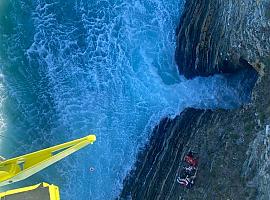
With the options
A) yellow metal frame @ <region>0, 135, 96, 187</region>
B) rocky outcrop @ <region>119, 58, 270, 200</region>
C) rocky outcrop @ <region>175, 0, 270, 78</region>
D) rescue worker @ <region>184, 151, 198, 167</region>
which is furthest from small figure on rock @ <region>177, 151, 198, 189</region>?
yellow metal frame @ <region>0, 135, 96, 187</region>

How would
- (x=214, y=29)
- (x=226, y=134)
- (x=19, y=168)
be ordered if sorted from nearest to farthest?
1. (x=19, y=168)
2. (x=226, y=134)
3. (x=214, y=29)

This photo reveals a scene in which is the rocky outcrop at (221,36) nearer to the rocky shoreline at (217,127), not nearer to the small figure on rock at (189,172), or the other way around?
the rocky shoreline at (217,127)

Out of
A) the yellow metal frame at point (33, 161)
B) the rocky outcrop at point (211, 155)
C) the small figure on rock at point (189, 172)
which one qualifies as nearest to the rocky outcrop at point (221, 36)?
the rocky outcrop at point (211, 155)

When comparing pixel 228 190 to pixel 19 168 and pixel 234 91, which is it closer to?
pixel 234 91

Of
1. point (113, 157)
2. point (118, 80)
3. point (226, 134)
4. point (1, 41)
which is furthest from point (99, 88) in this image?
point (226, 134)

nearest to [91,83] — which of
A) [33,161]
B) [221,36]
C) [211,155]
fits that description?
[221,36]
